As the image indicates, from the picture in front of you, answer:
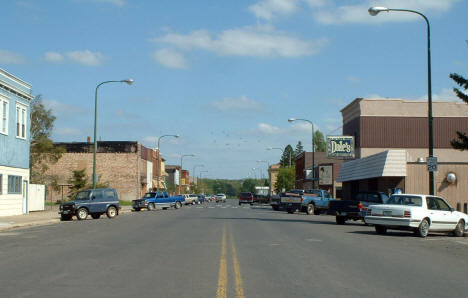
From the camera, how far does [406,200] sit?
21938mm

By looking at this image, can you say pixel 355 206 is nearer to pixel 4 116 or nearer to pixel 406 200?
pixel 406 200

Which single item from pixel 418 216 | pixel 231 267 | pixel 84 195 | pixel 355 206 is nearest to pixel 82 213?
pixel 84 195

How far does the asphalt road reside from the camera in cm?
929

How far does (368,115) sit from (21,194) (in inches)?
1526

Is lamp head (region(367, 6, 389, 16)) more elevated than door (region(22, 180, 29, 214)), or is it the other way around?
lamp head (region(367, 6, 389, 16))

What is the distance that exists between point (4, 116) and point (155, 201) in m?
21.4

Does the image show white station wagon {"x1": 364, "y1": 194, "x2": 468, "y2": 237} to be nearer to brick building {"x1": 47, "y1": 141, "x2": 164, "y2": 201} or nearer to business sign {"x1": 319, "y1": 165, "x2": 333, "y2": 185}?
business sign {"x1": 319, "y1": 165, "x2": 333, "y2": 185}

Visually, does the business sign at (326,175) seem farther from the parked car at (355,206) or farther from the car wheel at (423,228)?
the car wheel at (423,228)

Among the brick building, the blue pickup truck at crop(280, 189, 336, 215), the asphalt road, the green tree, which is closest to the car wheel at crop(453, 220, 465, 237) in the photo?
the asphalt road

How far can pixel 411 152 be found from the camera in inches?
2486

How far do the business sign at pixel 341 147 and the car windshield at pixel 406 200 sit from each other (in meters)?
34.5

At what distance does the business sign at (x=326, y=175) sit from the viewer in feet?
238

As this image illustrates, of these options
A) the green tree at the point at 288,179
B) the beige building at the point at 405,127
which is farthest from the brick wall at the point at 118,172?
the green tree at the point at 288,179

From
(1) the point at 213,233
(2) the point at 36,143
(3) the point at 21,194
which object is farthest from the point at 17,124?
(2) the point at 36,143
